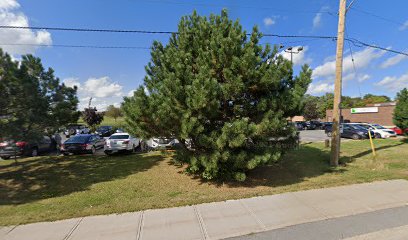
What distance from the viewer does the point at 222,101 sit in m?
7.16

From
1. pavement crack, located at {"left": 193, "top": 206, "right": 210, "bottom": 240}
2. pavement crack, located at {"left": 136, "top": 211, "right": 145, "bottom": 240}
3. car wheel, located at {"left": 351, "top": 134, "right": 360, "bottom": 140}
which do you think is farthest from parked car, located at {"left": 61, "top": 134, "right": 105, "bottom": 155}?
car wheel, located at {"left": 351, "top": 134, "right": 360, "bottom": 140}

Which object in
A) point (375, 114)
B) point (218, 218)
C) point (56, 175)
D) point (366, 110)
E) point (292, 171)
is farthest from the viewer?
point (366, 110)

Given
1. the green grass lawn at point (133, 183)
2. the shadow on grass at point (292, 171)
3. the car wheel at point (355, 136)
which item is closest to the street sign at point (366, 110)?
A: the car wheel at point (355, 136)

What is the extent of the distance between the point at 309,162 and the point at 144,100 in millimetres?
7820

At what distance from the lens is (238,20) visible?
7.54m

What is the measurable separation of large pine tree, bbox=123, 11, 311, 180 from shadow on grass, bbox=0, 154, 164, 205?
7.98ft

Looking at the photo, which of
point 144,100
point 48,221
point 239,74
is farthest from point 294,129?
point 48,221

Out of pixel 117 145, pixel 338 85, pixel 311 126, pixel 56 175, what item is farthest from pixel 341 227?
pixel 311 126

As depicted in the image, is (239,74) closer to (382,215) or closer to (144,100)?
(144,100)

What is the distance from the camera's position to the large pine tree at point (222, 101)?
6.21 meters

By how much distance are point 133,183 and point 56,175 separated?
3376 millimetres

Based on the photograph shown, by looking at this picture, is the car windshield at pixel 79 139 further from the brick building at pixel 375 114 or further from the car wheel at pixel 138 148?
the brick building at pixel 375 114

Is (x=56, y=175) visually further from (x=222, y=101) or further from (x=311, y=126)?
(x=311, y=126)

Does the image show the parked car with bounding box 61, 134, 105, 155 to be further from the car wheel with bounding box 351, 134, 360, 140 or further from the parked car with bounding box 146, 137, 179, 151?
the car wheel with bounding box 351, 134, 360, 140
